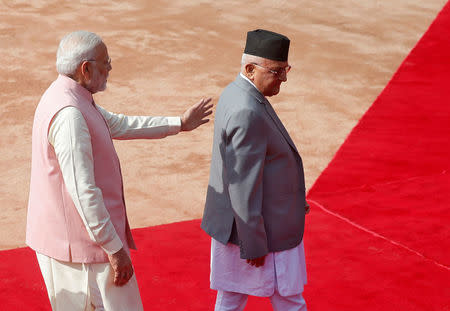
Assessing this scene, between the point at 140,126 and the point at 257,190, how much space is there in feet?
1.92

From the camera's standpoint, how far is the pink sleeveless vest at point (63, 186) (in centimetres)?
260

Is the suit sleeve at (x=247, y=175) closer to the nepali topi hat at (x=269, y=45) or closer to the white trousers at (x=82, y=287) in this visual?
the nepali topi hat at (x=269, y=45)

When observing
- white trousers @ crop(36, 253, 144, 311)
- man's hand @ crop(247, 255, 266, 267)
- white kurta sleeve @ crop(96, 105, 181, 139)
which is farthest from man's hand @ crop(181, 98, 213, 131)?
white trousers @ crop(36, 253, 144, 311)

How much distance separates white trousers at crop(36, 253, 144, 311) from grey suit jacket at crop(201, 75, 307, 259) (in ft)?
1.60

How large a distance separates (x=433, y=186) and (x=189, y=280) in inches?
84.8

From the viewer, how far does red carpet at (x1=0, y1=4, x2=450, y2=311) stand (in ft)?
13.2

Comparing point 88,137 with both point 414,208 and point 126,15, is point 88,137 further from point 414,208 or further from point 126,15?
point 126,15

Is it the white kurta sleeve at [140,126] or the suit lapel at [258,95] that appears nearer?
the suit lapel at [258,95]

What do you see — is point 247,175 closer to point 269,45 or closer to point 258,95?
point 258,95

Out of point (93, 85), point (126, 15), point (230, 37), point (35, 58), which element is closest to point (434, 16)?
point (230, 37)

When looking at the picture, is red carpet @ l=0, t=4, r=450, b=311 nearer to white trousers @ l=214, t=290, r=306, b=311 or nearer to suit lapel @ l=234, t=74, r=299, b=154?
white trousers @ l=214, t=290, r=306, b=311

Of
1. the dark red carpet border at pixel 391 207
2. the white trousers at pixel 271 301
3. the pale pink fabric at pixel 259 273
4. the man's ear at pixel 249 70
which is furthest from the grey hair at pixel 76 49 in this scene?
the dark red carpet border at pixel 391 207

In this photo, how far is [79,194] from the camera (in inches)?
99.9

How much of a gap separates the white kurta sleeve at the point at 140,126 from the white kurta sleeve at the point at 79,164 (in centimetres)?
55
